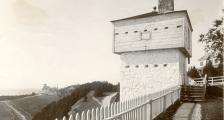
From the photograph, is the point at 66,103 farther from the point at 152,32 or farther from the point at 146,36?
the point at 152,32

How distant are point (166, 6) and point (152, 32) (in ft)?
5.23

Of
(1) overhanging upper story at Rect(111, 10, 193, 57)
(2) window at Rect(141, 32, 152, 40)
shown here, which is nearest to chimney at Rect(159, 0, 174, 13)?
(1) overhanging upper story at Rect(111, 10, 193, 57)

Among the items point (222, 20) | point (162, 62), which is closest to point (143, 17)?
point (162, 62)

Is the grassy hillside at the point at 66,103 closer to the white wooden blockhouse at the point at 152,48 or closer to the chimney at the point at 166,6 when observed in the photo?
the white wooden blockhouse at the point at 152,48

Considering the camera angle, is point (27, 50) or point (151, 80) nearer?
point (27, 50)

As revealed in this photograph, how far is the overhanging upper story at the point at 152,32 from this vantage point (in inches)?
562

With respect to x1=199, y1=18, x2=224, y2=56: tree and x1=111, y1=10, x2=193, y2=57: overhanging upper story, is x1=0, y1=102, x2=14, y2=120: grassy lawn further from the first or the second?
x1=199, y1=18, x2=224, y2=56: tree

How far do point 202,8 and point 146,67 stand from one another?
22.2 feet

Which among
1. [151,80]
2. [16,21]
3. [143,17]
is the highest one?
[143,17]

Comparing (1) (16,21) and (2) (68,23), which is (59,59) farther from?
(1) (16,21)

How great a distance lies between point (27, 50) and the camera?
9430 millimetres

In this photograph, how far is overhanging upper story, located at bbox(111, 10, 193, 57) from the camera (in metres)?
14.3

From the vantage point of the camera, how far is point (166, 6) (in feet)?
49.9

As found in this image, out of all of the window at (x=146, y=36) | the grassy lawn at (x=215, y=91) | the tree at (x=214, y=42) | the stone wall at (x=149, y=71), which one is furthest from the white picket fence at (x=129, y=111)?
the tree at (x=214, y=42)
